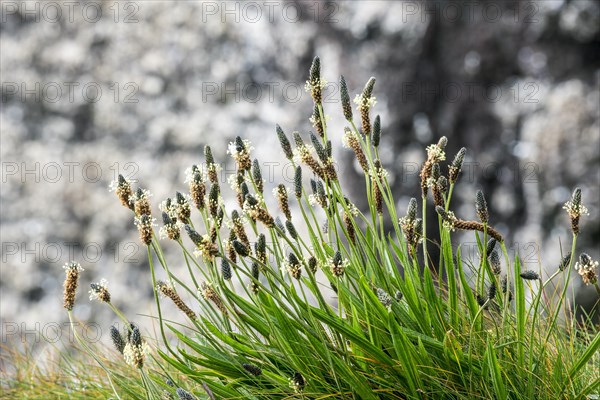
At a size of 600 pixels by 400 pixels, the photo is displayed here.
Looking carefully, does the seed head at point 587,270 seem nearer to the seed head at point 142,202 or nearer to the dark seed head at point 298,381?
the dark seed head at point 298,381

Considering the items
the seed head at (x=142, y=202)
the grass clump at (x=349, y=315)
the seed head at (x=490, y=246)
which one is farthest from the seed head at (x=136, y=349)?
the seed head at (x=490, y=246)

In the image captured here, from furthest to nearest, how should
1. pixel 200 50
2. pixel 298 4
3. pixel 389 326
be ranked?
pixel 200 50, pixel 298 4, pixel 389 326

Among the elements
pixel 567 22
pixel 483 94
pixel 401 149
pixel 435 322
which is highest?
pixel 567 22

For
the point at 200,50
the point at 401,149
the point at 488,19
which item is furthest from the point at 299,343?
the point at 200,50

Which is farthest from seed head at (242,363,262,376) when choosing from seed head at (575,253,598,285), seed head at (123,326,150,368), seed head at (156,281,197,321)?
seed head at (575,253,598,285)

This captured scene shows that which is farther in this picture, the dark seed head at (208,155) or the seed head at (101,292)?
the dark seed head at (208,155)

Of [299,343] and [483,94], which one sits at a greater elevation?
[483,94]

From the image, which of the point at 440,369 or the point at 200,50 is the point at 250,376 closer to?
the point at 440,369

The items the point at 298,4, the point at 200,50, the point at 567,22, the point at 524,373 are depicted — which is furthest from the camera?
the point at 200,50
